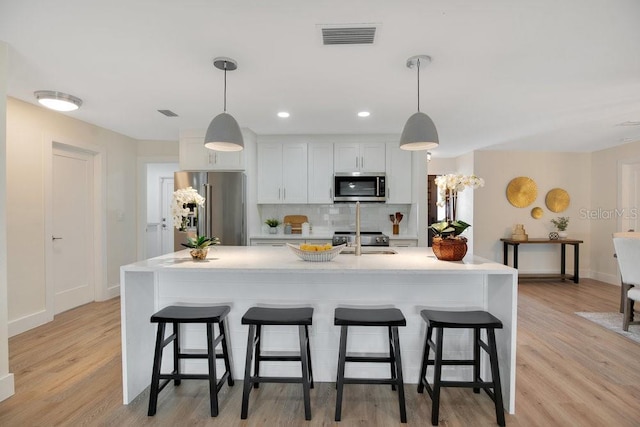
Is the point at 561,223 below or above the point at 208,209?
below

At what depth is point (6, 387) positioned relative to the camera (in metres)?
2.29

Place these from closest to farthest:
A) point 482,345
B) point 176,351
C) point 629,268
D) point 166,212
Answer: point 482,345
point 176,351
point 629,268
point 166,212

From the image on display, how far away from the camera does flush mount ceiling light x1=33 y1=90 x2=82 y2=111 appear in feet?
10.3

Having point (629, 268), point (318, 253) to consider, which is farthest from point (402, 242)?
point (318, 253)

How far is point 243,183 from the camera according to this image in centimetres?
451

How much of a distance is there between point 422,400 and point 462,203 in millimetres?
5225

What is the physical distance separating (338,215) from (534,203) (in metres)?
3.73

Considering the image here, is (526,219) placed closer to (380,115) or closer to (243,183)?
(380,115)

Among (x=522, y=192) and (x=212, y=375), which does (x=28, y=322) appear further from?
(x=522, y=192)

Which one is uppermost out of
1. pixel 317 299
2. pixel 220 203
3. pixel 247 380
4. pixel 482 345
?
pixel 220 203

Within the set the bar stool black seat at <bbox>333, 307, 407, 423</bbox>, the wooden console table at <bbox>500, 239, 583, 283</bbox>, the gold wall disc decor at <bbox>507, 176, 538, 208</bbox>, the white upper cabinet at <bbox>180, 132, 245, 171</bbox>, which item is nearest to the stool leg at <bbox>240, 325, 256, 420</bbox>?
the bar stool black seat at <bbox>333, 307, 407, 423</bbox>

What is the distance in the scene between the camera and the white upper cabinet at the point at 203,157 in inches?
180

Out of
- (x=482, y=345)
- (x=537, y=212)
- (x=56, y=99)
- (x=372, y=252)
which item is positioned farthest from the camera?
(x=537, y=212)

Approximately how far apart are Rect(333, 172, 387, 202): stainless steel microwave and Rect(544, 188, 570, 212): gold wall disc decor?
11.5 ft
